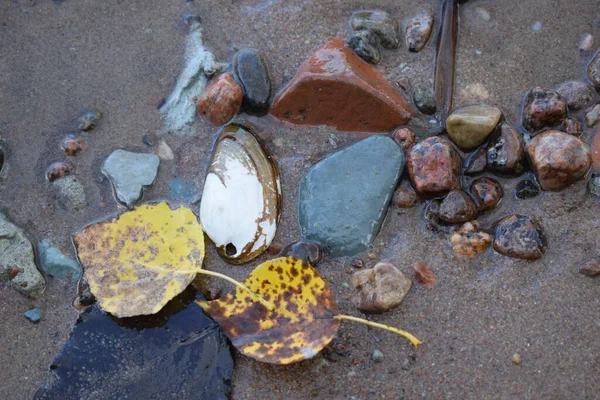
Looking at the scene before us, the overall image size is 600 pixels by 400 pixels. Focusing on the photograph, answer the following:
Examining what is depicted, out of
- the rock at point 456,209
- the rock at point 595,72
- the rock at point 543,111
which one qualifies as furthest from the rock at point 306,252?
the rock at point 595,72

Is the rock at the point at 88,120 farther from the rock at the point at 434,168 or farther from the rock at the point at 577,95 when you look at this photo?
the rock at the point at 577,95

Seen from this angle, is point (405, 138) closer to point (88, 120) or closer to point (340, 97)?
point (340, 97)

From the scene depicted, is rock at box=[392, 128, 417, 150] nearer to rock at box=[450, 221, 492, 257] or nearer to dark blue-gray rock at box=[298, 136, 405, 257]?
dark blue-gray rock at box=[298, 136, 405, 257]

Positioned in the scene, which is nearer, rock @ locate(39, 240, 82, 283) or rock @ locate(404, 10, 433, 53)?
rock @ locate(39, 240, 82, 283)

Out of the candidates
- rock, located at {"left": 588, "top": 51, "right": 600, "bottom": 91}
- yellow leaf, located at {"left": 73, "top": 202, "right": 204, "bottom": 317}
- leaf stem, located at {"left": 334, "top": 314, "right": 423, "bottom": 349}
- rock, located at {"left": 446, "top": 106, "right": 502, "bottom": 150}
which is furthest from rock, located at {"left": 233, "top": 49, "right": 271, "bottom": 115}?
rock, located at {"left": 588, "top": 51, "right": 600, "bottom": 91}

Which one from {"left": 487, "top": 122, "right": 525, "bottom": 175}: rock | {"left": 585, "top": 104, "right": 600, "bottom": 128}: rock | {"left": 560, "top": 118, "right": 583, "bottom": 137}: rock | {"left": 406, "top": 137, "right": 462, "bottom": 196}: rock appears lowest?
{"left": 406, "top": 137, "right": 462, "bottom": 196}: rock

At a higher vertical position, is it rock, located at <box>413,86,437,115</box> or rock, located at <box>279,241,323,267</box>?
rock, located at <box>413,86,437,115</box>
